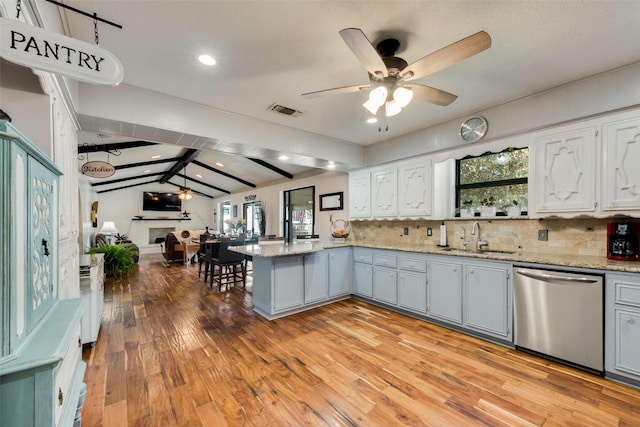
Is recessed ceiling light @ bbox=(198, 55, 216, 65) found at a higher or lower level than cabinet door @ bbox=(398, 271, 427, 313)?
higher

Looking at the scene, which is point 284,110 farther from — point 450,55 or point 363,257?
point 363,257

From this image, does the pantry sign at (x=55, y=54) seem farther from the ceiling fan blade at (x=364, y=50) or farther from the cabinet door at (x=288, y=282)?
the cabinet door at (x=288, y=282)

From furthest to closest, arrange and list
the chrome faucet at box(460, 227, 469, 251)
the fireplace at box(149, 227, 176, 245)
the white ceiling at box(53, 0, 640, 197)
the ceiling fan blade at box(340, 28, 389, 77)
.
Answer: the fireplace at box(149, 227, 176, 245) < the chrome faucet at box(460, 227, 469, 251) < the white ceiling at box(53, 0, 640, 197) < the ceiling fan blade at box(340, 28, 389, 77)

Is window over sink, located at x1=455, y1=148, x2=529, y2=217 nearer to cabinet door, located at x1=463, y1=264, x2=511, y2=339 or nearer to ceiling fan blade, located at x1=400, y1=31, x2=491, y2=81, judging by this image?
cabinet door, located at x1=463, y1=264, x2=511, y2=339

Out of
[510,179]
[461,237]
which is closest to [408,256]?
[461,237]

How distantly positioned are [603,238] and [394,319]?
2281mm

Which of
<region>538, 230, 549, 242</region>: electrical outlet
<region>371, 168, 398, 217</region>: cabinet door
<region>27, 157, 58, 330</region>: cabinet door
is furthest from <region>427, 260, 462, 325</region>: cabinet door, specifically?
<region>27, 157, 58, 330</region>: cabinet door

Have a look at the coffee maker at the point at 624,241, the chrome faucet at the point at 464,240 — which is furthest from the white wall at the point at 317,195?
the coffee maker at the point at 624,241

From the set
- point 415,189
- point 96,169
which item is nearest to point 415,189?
point 415,189

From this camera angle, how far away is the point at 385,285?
3.82 meters

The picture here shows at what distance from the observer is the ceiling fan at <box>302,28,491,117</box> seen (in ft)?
5.04

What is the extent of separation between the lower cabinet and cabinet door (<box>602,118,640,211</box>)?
3.42 feet

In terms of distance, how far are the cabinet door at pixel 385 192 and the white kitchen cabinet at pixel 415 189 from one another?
9 centimetres

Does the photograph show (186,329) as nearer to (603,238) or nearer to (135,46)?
(135,46)
